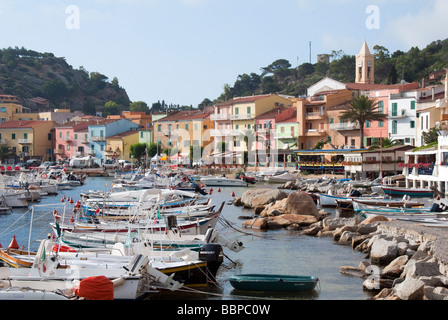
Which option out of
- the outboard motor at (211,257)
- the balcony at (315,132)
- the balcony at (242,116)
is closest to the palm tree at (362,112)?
the balcony at (315,132)

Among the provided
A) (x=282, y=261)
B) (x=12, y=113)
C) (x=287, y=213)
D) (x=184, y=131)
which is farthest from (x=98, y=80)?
(x=282, y=261)

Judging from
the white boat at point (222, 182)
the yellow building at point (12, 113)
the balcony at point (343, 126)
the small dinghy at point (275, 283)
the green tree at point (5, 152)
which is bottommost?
the small dinghy at point (275, 283)

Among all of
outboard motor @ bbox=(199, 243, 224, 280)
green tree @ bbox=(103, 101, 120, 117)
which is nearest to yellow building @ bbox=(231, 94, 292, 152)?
outboard motor @ bbox=(199, 243, 224, 280)

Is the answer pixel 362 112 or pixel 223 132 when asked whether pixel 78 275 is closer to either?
pixel 362 112

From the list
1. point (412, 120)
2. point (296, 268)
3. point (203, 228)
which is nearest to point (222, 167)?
point (412, 120)

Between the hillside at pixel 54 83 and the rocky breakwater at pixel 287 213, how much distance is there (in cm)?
11428

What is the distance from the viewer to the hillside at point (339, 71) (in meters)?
100

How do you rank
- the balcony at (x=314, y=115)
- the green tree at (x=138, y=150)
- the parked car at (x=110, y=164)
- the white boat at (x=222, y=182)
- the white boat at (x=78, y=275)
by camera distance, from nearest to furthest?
the white boat at (x=78, y=275) < the white boat at (x=222, y=182) < the balcony at (x=314, y=115) < the parked car at (x=110, y=164) < the green tree at (x=138, y=150)

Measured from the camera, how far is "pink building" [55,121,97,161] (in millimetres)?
101875

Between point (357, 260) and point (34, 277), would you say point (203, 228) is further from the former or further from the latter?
point (34, 277)

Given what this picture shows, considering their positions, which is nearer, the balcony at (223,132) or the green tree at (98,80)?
the balcony at (223,132)

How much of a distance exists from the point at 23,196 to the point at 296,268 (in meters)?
29.4

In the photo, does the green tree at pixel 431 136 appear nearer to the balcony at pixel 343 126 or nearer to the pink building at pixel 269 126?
the balcony at pixel 343 126
